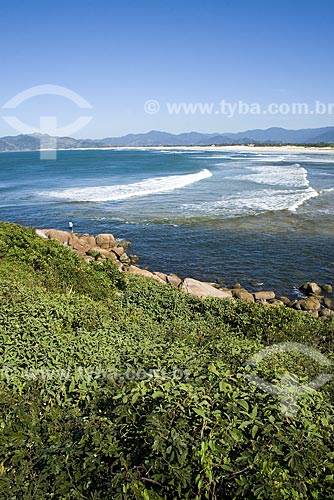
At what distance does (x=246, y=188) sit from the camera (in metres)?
45.3

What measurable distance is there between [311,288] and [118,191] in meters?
32.3

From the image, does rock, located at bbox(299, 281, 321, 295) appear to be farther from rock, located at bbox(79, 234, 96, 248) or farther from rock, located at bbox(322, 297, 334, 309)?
rock, located at bbox(79, 234, 96, 248)

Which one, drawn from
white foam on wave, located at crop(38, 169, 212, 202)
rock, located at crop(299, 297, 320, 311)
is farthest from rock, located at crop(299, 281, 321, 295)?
white foam on wave, located at crop(38, 169, 212, 202)

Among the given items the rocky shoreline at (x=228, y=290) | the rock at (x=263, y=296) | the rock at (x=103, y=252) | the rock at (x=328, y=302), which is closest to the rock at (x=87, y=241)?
the rocky shoreline at (x=228, y=290)

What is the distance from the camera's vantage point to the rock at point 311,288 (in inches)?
671

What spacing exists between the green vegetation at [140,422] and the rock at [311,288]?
9.79m

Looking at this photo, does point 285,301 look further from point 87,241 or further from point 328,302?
point 87,241

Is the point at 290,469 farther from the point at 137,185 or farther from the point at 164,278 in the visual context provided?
the point at 137,185

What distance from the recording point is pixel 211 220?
29.5 m

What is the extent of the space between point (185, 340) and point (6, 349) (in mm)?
3708

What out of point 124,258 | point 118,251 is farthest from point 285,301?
point 118,251

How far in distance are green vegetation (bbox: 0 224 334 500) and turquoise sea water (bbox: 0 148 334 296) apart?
1272 centimetres

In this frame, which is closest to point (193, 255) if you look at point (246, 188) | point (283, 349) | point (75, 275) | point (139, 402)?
point (75, 275)

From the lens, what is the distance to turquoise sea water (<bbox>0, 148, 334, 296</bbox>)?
799 inches
